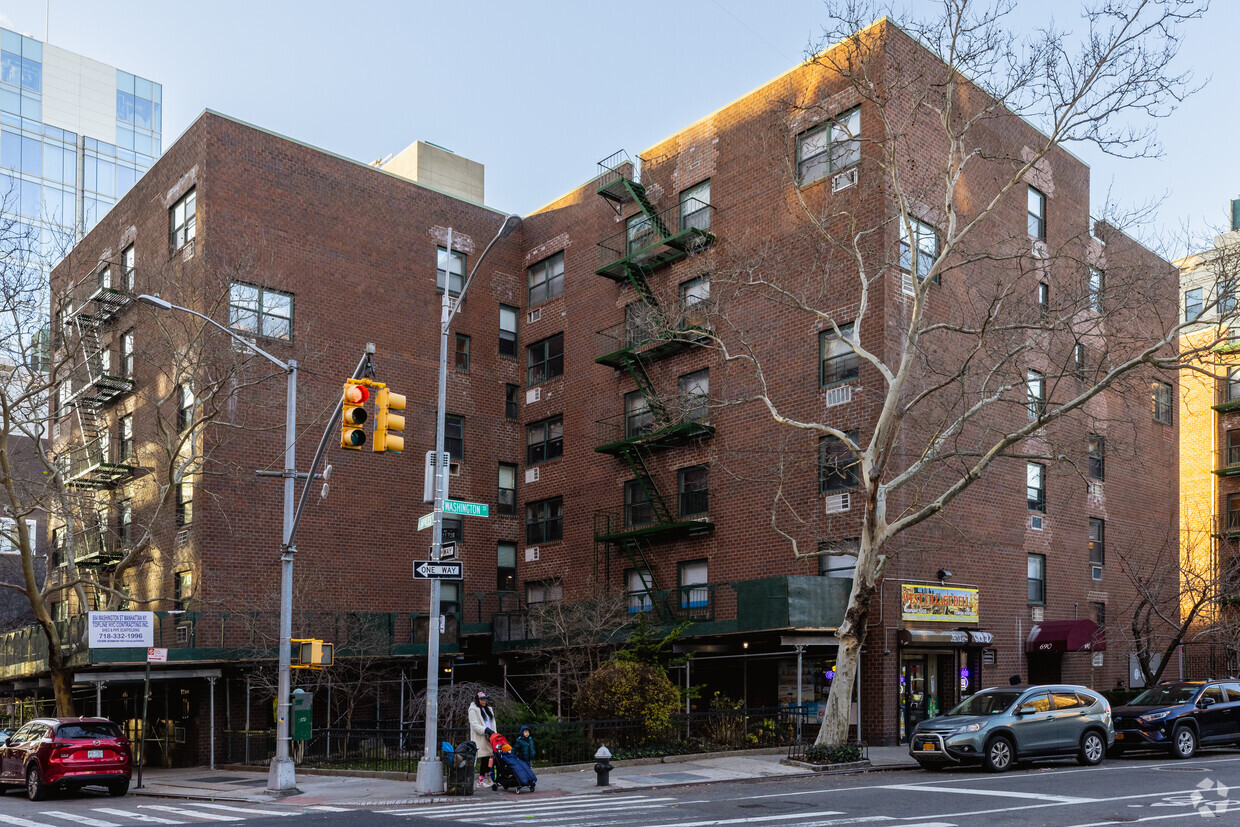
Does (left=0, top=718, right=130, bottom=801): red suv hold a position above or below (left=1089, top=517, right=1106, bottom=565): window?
below

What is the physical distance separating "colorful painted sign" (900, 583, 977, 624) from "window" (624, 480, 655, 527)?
947 centimetres

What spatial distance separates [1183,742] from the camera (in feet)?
77.5

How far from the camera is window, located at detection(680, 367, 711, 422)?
34.1m

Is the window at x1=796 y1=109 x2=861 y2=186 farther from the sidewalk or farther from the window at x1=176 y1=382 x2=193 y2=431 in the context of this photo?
the window at x1=176 y1=382 x2=193 y2=431

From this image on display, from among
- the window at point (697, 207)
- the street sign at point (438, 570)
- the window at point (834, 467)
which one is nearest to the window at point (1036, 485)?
the window at point (834, 467)


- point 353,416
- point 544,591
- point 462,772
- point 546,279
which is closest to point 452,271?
point 546,279

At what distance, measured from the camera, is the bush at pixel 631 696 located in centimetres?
2434

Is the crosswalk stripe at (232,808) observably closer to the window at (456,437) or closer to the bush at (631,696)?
the bush at (631,696)

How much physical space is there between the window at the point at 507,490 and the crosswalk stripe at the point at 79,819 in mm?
23199

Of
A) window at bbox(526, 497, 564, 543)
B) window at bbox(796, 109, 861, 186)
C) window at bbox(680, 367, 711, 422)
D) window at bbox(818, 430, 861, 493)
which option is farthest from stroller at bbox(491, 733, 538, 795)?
window at bbox(526, 497, 564, 543)

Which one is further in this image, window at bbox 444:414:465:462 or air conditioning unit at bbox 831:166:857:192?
window at bbox 444:414:465:462

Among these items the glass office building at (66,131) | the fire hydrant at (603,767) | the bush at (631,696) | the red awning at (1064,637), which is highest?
the glass office building at (66,131)

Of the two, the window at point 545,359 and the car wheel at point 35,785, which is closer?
the car wheel at point 35,785

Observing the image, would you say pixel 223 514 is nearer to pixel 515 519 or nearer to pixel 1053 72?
pixel 515 519
